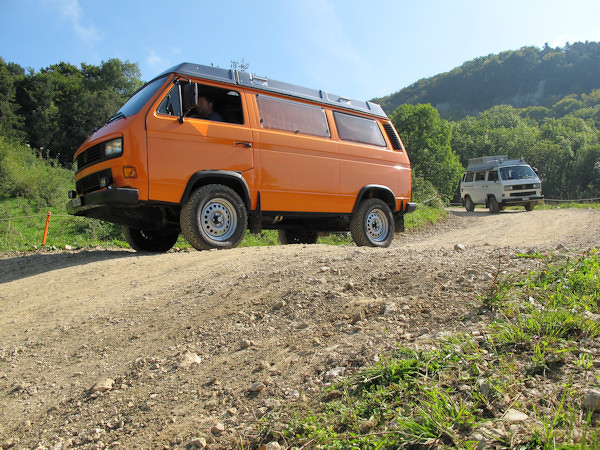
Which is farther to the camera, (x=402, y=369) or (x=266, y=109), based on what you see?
(x=266, y=109)

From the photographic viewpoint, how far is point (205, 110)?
20.8 ft

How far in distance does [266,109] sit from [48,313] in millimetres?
4007

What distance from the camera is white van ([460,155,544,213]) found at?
21.1m

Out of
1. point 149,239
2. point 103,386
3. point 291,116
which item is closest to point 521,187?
point 291,116

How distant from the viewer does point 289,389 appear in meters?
2.50

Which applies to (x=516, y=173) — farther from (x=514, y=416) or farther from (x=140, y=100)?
(x=514, y=416)

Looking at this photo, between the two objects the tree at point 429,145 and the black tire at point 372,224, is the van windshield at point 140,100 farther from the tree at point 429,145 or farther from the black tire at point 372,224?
the tree at point 429,145

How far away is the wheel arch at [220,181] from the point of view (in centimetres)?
594

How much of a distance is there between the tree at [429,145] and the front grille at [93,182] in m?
40.7

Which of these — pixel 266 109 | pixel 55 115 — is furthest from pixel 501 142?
pixel 266 109

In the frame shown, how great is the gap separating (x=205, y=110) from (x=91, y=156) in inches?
66.7

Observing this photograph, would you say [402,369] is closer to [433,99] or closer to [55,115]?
[55,115]

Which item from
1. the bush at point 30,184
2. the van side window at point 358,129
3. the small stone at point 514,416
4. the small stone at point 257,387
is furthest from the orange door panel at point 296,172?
the bush at point 30,184

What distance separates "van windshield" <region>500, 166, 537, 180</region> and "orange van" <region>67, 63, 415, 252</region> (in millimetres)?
15690
